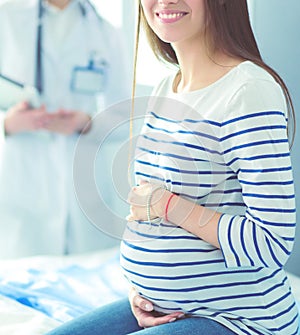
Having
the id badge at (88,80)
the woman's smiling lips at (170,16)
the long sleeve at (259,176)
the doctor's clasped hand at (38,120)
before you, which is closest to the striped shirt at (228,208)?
the long sleeve at (259,176)

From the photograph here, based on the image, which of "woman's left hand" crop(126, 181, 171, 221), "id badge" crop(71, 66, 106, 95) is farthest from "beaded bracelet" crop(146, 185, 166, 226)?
"id badge" crop(71, 66, 106, 95)

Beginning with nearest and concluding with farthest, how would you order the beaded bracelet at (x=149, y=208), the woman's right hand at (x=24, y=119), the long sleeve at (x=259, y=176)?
the long sleeve at (x=259, y=176) < the beaded bracelet at (x=149, y=208) < the woman's right hand at (x=24, y=119)

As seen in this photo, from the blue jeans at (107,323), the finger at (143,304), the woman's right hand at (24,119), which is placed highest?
the woman's right hand at (24,119)

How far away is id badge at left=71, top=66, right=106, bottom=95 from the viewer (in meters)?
2.26

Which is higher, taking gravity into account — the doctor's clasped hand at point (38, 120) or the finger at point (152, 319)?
the doctor's clasped hand at point (38, 120)

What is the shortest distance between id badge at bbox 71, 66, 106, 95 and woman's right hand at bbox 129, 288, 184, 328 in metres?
1.15

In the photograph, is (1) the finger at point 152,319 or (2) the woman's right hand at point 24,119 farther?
(2) the woman's right hand at point 24,119

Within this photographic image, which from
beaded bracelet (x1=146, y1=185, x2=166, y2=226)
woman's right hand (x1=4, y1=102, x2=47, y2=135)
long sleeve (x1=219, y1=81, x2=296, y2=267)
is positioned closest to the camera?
long sleeve (x1=219, y1=81, x2=296, y2=267)

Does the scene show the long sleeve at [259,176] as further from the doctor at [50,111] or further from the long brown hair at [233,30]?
the doctor at [50,111]

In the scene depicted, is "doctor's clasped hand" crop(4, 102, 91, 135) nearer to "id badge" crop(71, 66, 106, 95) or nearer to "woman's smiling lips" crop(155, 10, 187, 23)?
"id badge" crop(71, 66, 106, 95)

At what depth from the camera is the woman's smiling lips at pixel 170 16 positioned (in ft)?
3.83

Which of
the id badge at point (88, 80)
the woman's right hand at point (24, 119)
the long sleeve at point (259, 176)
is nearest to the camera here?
the long sleeve at point (259, 176)

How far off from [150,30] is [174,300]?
1.84ft

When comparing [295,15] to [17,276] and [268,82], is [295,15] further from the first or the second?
[17,276]
